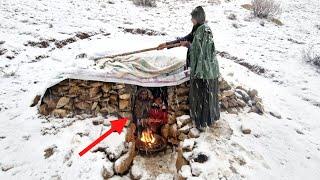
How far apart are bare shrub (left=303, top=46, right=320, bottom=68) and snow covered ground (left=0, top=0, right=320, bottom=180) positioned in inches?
7.8

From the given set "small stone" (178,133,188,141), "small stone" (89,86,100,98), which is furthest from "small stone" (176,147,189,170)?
"small stone" (89,86,100,98)

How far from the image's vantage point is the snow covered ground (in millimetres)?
5250

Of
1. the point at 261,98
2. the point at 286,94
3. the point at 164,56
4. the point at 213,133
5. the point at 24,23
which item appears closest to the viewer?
the point at 213,133

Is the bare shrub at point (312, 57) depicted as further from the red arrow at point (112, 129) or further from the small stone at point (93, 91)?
the small stone at point (93, 91)

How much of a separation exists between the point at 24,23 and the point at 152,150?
5917 mm

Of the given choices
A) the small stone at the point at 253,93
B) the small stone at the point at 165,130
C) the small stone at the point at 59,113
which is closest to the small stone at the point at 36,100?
the small stone at the point at 59,113

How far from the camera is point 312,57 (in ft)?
30.6

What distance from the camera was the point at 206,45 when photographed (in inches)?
214

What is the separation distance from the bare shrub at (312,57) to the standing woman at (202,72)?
183 inches

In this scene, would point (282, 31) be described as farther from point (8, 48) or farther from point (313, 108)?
point (8, 48)

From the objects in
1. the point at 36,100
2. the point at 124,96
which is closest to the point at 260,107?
the point at 124,96

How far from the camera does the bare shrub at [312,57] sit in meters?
9.08

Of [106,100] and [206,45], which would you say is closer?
[206,45]

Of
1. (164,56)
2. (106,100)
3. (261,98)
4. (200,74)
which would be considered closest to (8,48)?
(106,100)
